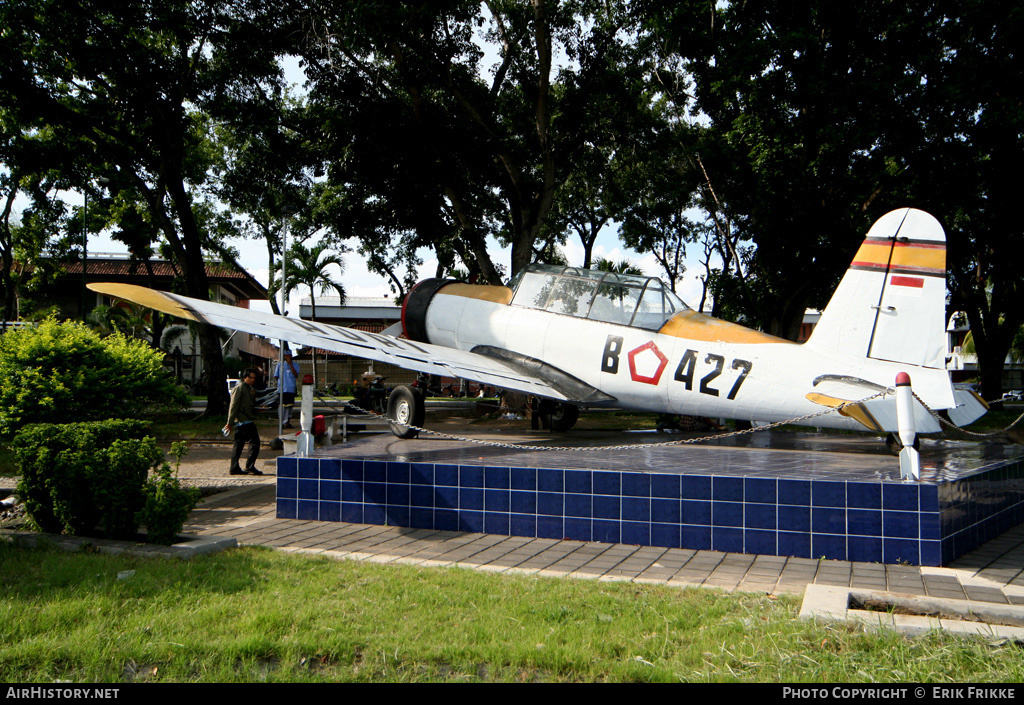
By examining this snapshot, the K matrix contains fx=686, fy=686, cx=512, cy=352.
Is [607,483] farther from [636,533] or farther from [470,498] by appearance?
[470,498]

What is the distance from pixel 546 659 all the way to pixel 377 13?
575 inches

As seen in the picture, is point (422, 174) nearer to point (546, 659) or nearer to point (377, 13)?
point (377, 13)

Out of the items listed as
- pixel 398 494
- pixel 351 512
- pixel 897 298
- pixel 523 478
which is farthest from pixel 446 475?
pixel 897 298

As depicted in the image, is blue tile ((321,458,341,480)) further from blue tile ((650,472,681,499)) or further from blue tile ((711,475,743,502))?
blue tile ((711,475,743,502))

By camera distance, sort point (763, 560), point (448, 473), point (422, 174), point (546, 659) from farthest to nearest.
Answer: point (422, 174)
point (448, 473)
point (763, 560)
point (546, 659)

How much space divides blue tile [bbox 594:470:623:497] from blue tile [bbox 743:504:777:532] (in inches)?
41.5

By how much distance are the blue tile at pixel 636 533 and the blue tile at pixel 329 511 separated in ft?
9.42

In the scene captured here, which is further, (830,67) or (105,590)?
(830,67)

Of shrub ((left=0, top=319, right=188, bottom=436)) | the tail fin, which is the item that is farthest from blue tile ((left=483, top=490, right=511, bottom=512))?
Result: shrub ((left=0, top=319, right=188, bottom=436))

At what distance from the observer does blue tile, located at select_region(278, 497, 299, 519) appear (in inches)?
278

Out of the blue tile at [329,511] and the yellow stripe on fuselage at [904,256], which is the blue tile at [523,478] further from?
the yellow stripe on fuselage at [904,256]

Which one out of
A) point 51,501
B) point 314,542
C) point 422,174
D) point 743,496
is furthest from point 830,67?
point 51,501

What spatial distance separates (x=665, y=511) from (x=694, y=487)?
0.33 m

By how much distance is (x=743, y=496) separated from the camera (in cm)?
565
